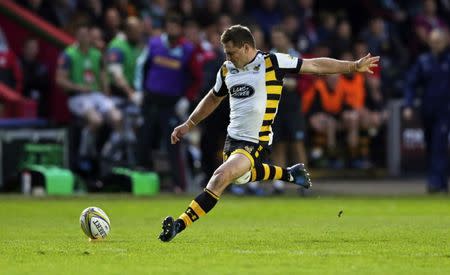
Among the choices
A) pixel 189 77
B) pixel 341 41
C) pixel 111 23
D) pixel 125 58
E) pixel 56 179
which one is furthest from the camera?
pixel 341 41

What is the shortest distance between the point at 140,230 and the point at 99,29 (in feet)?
33.8

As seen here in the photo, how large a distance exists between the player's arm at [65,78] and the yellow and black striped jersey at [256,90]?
976cm

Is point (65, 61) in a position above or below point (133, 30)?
below

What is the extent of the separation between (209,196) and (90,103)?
34.0 feet

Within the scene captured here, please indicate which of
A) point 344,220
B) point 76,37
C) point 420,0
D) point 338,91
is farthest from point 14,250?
point 420,0

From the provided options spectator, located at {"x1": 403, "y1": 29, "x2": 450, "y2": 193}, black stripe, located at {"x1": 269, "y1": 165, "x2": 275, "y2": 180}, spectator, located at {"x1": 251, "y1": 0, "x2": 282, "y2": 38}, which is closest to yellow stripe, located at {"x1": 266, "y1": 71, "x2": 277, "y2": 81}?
black stripe, located at {"x1": 269, "y1": 165, "x2": 275, "y2": 180}

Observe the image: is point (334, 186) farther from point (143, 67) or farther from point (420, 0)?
point (420, 0)

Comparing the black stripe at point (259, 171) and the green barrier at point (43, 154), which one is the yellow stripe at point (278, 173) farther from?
the green barrier at point (43, 154)

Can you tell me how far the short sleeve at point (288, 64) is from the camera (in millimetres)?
12508

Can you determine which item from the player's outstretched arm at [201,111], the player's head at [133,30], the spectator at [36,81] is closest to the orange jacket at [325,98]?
the player's head at [133,30]

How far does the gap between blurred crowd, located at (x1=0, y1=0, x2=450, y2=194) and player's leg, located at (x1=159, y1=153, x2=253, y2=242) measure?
812 centimetres

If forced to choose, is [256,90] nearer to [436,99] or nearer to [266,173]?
[266,173]

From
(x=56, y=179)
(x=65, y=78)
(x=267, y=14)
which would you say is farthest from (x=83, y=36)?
(x=267, y=14)

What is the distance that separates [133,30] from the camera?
22297mm
